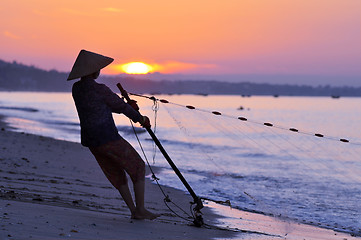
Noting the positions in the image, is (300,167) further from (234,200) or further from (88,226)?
(88,226)

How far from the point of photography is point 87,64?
18.9 ft

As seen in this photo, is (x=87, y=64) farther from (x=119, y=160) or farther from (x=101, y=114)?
(x=119, y=160)

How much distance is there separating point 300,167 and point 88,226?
15022mm

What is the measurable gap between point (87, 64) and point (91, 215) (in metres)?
1.74

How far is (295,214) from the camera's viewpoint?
9516 mm

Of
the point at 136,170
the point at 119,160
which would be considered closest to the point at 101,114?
the point at 119,160

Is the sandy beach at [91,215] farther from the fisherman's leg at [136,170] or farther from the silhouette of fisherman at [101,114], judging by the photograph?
the silhouette of fisherman at [101,114]

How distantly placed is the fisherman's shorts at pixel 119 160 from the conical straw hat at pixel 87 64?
81 centimetres

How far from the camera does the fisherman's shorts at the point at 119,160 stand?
18.9 ft

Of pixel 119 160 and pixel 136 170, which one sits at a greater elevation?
pixel 119 160

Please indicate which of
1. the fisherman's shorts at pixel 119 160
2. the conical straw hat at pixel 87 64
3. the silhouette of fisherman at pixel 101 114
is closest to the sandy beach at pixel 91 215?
the fisherman's shorts at pixel 119 160

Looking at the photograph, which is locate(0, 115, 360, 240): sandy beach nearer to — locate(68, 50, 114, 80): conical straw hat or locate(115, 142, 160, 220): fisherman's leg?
locate(115, 142, 160, 220): fisherman's leg

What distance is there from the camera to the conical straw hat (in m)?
5.73

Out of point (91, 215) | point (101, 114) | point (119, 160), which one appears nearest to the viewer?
point (101, 114)
